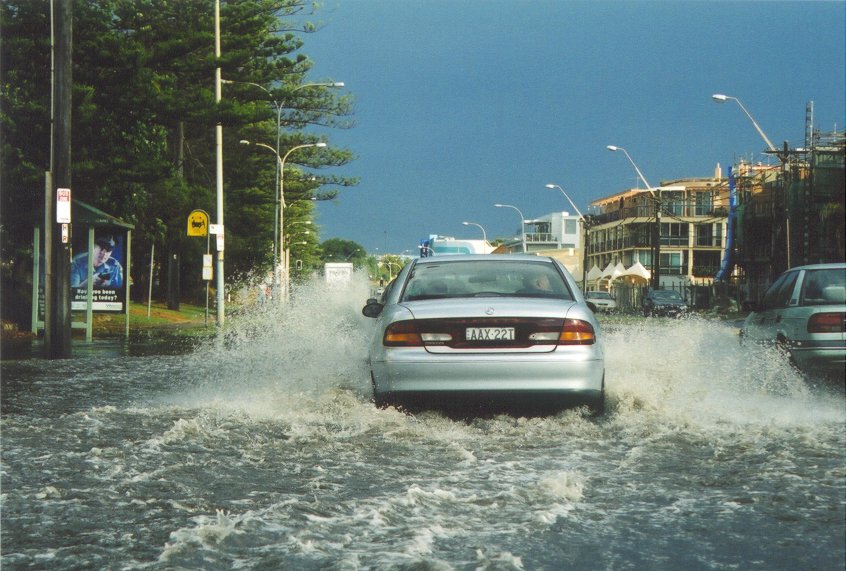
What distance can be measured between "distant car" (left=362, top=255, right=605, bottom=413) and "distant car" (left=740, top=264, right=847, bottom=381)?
11.2ft

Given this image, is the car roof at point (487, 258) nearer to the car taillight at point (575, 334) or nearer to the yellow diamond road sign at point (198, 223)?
the car taillight at point (575, 334)

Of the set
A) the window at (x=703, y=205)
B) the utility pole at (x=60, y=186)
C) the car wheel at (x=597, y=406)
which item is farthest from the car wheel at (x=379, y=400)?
the window at (x=703, y=205)

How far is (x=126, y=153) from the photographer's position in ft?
96.1

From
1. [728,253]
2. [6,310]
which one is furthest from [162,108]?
[728,253]

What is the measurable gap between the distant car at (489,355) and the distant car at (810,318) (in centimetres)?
342

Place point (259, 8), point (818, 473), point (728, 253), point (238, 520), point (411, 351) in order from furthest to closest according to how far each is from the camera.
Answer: point (728, 253), point (259, 8), point (411, 351), point (818, 473), point (238, 520)

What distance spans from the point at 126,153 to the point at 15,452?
22.5 metres

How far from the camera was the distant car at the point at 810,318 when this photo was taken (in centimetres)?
1152

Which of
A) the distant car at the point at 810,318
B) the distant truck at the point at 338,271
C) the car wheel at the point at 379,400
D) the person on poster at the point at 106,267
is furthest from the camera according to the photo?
the distant truck at the point at 338,271

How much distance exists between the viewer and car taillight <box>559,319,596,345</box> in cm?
903

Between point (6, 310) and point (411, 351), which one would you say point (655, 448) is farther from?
point (6, 310)

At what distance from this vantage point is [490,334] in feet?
29.4

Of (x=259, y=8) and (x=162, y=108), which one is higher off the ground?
(x=259, y=8)

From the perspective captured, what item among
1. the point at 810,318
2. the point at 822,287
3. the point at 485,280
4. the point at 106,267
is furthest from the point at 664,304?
the point at 485,280
